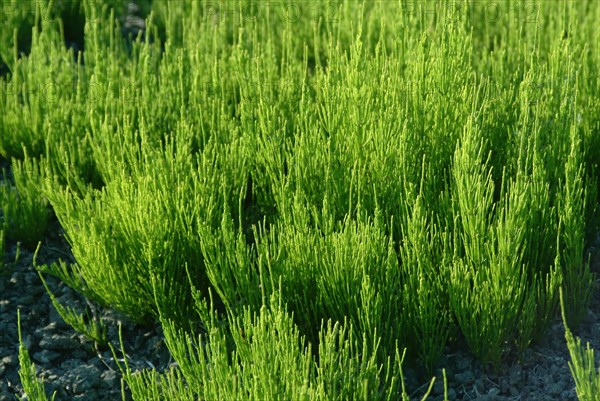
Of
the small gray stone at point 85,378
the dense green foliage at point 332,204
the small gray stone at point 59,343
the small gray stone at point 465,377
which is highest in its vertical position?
the dense green foliage at point 332,204

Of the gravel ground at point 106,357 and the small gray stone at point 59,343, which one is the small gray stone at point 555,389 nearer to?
the gravel ground at point 106,357

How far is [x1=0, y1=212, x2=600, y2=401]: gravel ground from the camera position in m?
2.72

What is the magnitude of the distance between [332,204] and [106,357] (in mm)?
896

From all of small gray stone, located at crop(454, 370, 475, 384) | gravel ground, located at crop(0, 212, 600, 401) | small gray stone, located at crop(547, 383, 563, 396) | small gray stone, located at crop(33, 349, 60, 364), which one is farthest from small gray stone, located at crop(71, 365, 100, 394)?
small gray stone, located at crop(547, 383, 563, 396)

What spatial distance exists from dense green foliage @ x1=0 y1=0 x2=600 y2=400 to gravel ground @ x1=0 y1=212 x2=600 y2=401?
8cm

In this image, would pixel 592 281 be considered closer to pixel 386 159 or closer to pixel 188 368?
pixel 386 159

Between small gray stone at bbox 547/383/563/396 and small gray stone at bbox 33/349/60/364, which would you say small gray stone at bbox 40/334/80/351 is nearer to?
small gray stone at bbox 33/349/60/364

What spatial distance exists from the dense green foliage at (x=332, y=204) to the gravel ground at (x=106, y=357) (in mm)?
75

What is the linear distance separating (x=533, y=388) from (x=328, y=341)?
0.80 metres

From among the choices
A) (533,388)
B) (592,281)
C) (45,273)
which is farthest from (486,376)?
(45,273)

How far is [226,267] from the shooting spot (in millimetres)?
2727

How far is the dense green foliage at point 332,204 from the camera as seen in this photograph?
2607 mm

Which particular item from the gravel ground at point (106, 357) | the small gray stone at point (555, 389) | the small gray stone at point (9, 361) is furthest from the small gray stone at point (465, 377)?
the small gray stone at point (9, 361)

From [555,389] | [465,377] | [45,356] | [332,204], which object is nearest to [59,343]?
[45,356]
